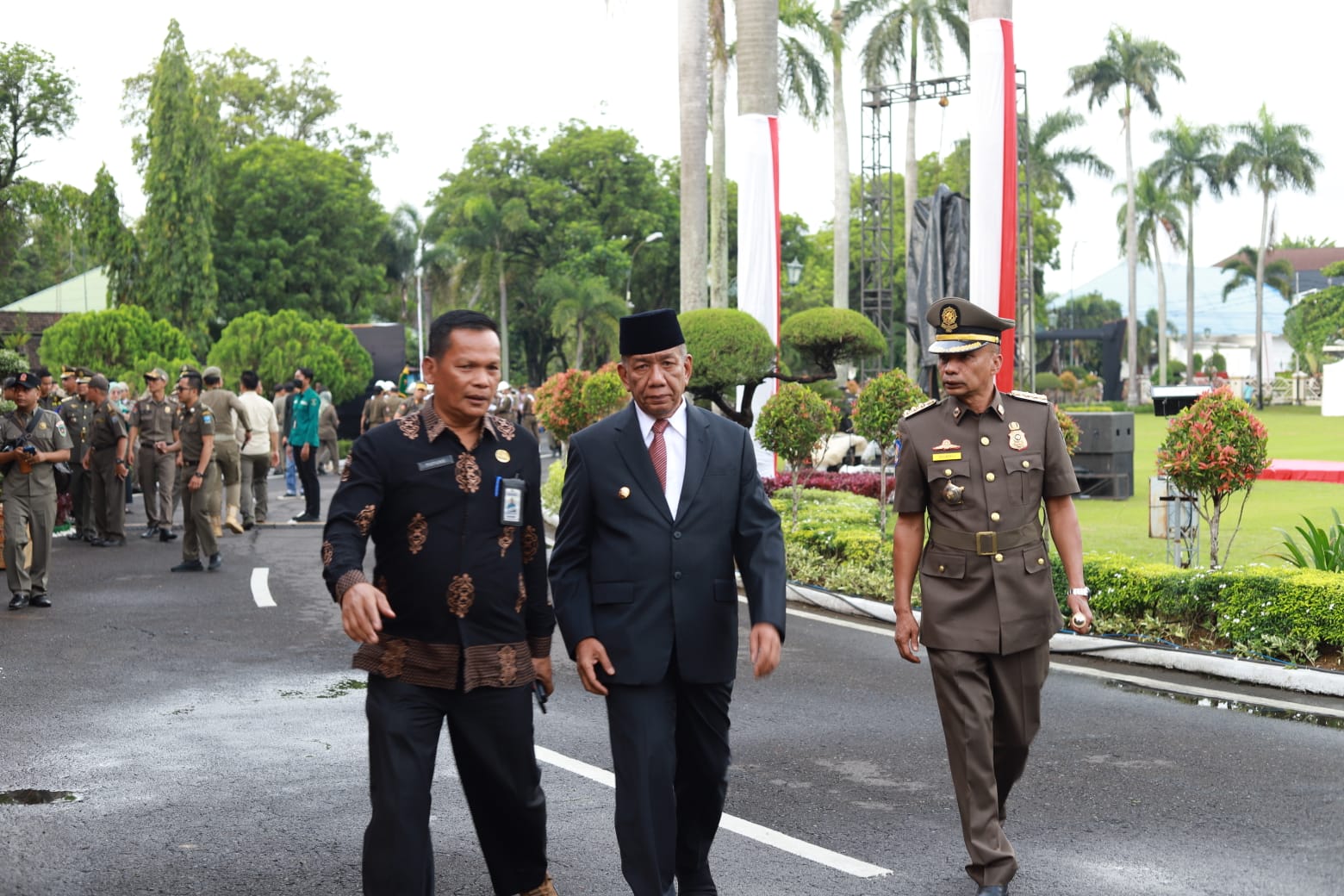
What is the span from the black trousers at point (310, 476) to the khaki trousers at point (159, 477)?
2.04 m

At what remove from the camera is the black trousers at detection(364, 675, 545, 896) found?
412 centimetres

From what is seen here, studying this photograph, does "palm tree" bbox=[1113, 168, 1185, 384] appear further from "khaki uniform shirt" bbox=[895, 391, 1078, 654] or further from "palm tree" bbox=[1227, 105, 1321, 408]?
"khaki uniform shirt" bbox=[895, 391, 1078, 654]

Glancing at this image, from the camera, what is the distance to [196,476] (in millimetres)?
13477

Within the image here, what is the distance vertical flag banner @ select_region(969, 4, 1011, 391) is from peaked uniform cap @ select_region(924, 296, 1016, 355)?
10351 mm

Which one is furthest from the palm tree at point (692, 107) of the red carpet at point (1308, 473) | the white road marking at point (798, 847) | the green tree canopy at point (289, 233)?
the green tree canopy at point (289, 233)

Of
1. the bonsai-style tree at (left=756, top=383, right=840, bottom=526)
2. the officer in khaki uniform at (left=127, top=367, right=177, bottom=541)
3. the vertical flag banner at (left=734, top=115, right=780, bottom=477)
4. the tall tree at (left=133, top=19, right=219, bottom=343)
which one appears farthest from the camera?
the tall tree at (left=133, top=19, right=219, bottom=343)

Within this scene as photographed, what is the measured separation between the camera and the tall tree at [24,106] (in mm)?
53531

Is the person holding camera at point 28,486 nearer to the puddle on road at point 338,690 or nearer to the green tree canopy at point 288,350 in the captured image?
the puddle on road at point 338,690

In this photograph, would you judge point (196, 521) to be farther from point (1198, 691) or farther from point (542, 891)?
point (542, 891)

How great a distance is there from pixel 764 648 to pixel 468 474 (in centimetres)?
102

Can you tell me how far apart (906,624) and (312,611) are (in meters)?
7.36

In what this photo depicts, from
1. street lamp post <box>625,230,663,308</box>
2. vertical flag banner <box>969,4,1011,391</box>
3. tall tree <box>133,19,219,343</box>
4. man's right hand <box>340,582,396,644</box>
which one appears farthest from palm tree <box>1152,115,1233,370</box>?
man's right hand <box>340,582,396,644</box>

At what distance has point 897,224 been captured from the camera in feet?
229

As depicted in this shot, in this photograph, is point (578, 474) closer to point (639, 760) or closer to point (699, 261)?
point (639, 760)
